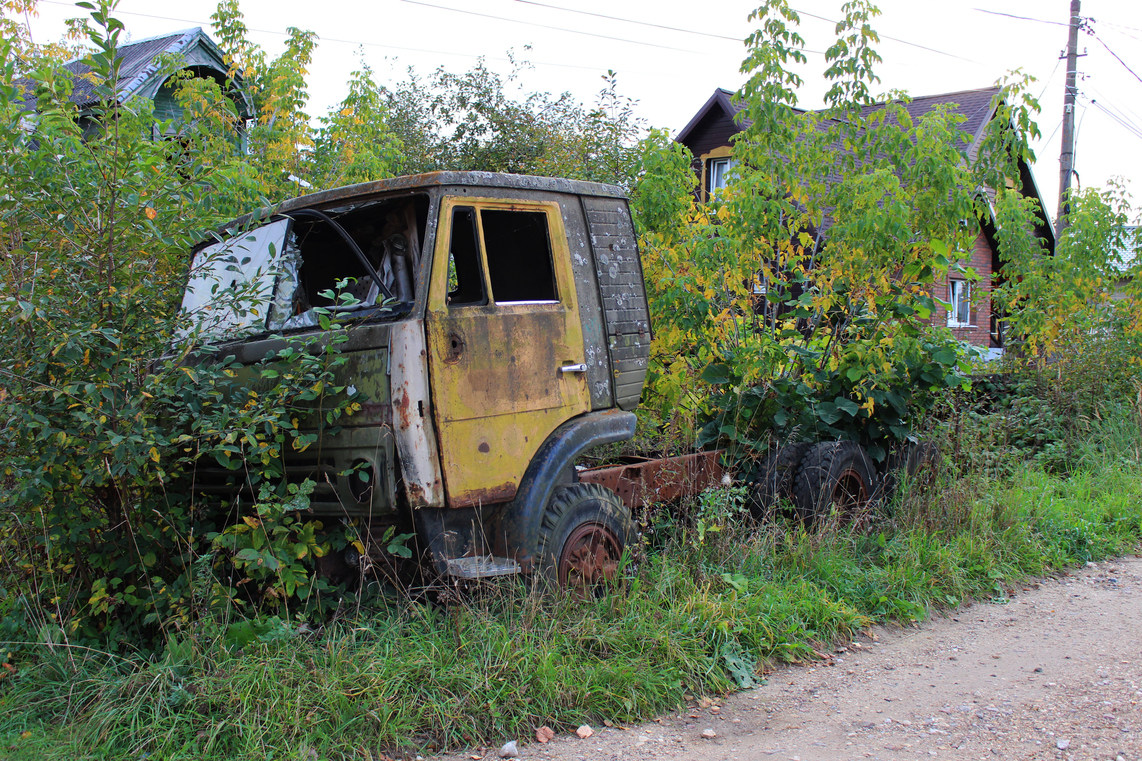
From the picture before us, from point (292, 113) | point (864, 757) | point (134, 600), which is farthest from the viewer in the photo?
point (292, 113)

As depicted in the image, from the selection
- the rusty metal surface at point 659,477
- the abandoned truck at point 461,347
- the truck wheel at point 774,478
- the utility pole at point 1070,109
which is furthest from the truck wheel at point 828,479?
the utility pole at point 1070,109

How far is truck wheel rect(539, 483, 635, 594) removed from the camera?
4422 mm

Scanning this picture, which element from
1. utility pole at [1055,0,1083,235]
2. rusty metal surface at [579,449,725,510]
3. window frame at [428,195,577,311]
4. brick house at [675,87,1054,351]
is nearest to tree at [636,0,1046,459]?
rusty metal surface at [579,449,725,510]

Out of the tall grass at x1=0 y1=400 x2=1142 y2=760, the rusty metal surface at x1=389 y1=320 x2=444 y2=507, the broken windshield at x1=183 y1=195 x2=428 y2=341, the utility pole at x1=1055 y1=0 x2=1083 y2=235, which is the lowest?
the tall grass at x1=0 y1=400 x2=1142 y2=760

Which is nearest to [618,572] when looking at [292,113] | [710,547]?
[710,547]

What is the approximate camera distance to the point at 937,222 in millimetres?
6562

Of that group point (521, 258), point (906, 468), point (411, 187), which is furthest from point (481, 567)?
point (906, 468)

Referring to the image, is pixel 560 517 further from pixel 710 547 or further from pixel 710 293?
pixel 710 293

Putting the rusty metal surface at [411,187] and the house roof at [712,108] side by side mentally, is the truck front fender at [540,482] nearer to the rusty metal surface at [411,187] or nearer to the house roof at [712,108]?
the rusty metal surface at [411,187]

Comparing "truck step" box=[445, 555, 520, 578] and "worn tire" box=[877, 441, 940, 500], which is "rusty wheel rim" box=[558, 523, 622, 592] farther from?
"worn tire" box=[877, 441, 940, 500]

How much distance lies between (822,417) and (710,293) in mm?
1240

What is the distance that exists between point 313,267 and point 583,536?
2086mm

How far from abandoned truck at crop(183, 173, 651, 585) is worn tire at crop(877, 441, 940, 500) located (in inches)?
110

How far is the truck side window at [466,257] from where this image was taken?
170 inches
